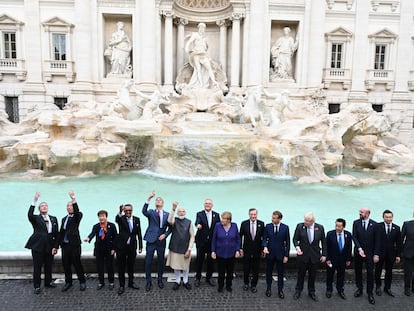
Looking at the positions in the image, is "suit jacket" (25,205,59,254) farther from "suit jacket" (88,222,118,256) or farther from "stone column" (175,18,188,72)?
"stone column" (175,18,188,72)

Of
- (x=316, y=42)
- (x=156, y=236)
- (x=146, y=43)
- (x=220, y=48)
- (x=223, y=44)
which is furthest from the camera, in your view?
(x=220, y=48)

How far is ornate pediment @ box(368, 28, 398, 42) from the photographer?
18.5 metres

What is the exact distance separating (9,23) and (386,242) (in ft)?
64.0

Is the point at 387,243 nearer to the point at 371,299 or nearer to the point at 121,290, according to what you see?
the point at 371,299

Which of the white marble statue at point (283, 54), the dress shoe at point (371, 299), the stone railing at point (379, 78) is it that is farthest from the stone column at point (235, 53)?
the dress shoe at point (371, 299)

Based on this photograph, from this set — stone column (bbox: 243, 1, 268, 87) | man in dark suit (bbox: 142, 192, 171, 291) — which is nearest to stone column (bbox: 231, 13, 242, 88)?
stone column (bbox: 243, 1, 268, 87)

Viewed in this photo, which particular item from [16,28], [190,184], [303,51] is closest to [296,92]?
[303,51]

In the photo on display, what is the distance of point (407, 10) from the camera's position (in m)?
18.5

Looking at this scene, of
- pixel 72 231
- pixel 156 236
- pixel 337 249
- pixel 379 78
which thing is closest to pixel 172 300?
pixel 156 236

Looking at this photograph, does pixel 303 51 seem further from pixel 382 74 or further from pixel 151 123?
pixel 151 123

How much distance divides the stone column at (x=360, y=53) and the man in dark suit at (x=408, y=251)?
16.6 m

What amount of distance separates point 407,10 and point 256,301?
20.5 metres

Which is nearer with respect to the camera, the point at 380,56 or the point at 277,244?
the point at 277,244

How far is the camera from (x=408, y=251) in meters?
3.81
